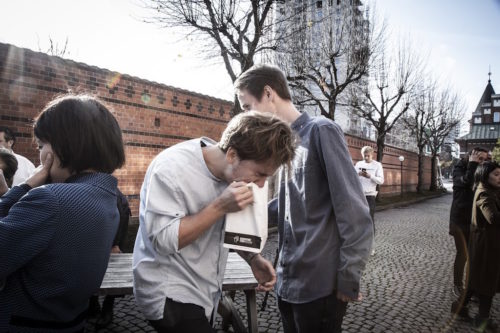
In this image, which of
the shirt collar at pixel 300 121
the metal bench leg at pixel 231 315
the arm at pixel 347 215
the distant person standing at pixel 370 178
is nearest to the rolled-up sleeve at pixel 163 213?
the arm at pixel 347 215

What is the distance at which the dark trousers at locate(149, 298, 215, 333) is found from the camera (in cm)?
137

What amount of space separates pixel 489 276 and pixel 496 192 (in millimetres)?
970

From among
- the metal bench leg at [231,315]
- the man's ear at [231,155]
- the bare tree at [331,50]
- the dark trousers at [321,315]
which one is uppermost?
the bare tree at [331,50]

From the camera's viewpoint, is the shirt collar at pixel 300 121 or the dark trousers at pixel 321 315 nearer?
the dark trousers at pixel 321 315

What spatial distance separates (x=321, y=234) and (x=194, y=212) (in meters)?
0.67

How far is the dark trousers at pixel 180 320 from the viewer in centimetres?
137

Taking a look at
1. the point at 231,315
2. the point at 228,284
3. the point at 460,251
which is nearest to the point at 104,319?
the point at 231,315

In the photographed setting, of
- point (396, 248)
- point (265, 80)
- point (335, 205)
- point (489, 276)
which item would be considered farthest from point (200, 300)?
point (396, 248)

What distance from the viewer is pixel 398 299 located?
476 cm

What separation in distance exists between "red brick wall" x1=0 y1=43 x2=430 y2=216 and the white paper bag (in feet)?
12.8

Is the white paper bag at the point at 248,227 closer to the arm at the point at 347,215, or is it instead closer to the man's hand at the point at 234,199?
the man's hand at the point at 234,199

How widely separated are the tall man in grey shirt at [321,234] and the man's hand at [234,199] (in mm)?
522

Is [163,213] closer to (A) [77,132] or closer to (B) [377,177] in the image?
(A) [77,132]

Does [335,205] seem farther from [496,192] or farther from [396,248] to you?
[396,248]
